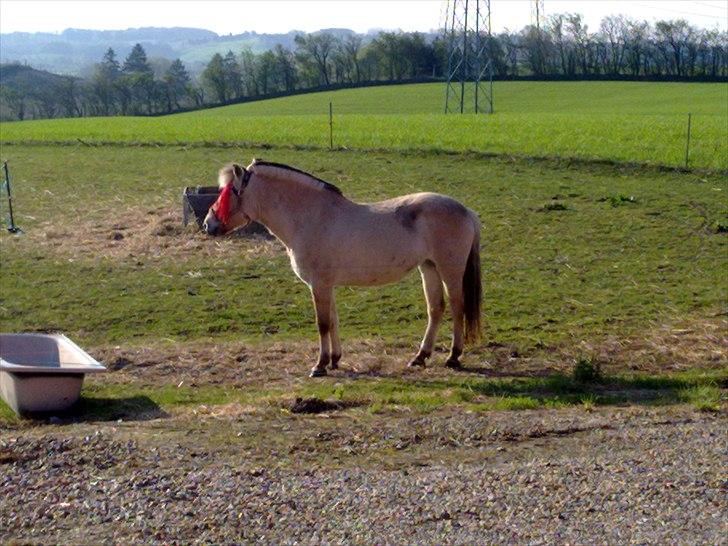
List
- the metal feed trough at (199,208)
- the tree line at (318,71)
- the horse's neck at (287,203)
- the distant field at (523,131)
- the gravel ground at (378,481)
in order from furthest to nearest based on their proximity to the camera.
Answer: the tree line at (318,71) → the distant field at (523,131) → the metal feed trough at (199,208) → the horse's neck at (287,203) → the gravel ground at (378,481)

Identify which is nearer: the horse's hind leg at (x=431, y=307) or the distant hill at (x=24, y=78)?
the horse's hind leg at (x=431, y=307)

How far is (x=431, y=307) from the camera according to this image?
10.3m

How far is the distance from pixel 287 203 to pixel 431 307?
179 centimetres

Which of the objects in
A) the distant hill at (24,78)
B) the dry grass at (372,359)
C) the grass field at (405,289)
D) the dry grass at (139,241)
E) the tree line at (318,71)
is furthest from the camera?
the distant hill at (24,78)

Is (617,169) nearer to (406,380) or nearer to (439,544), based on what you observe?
(406,380)

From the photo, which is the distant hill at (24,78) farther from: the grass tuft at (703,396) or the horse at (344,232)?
the grass tuft at (703,396)

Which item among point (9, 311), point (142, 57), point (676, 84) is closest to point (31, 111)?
point (142, 57)

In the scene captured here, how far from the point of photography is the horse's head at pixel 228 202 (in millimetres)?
10078

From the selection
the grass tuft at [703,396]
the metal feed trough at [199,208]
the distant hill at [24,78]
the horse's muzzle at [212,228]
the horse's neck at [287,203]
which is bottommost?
the grass tuft at [703,396]

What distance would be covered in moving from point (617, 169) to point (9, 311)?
13496 millimetres

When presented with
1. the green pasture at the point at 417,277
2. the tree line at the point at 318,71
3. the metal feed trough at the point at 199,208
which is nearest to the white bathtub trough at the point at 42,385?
the green pasture at the point at 417,277

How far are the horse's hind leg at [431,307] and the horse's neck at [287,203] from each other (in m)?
1.27

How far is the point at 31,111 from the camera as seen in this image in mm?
70500

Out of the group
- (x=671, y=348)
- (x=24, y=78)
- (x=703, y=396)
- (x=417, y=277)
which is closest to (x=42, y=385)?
(x=703, y=396)
